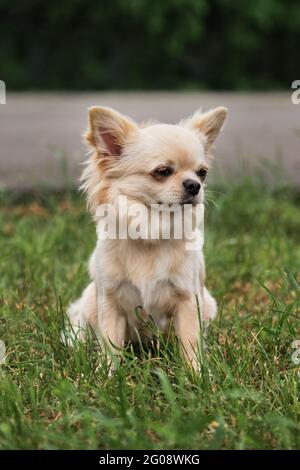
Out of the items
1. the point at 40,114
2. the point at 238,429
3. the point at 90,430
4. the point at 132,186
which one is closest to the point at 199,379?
the point at 238,429

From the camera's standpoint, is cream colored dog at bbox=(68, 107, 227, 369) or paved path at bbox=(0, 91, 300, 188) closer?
cream colored dog at bbox=(68, 107, 227, 369)

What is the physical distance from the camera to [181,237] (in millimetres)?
2766

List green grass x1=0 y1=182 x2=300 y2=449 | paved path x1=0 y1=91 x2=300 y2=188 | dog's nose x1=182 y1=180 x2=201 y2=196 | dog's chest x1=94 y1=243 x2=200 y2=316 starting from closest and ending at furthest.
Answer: green grass x1=0 y1=182 x2=300 y2=449 < dog's nose x1=182 y1=180 x2=201 y2=196 < dog's chest x1=94 y1=243 x2=200 y2=316 < paved path x1=0 y1=91 x2=300 y2=188

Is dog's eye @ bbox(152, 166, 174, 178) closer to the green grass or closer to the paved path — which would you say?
the green grass

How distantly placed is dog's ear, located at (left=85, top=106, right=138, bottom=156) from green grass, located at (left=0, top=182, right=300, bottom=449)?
0.56m

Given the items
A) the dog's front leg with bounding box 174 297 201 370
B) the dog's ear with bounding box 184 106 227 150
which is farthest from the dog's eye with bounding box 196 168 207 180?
the dog's front leg with bounding box 174 297 201 370

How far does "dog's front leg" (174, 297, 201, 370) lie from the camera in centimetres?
275

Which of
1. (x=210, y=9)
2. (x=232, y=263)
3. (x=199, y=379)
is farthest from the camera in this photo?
(x=210, y=9)

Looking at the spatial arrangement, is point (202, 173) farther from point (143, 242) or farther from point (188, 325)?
point (188, 325)

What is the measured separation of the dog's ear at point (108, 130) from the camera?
2744mm

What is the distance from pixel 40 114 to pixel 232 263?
A: 13.2 feet
